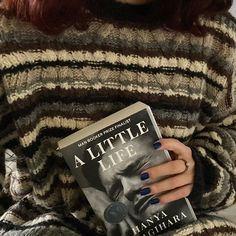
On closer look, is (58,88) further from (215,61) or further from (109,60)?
(215,61)

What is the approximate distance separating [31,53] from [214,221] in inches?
15.4

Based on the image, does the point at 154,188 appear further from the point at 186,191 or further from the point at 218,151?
the point at 218,151

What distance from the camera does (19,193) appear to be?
88cm

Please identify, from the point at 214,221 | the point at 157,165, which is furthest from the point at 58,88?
the point at 214,221

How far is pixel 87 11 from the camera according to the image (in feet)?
2.49

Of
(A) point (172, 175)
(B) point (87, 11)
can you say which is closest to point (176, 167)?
(A) point (172, 175)

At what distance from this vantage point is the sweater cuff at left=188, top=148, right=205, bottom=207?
815 mm

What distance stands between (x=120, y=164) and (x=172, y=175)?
99mm

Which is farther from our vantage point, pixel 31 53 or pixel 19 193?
pixel 19 193

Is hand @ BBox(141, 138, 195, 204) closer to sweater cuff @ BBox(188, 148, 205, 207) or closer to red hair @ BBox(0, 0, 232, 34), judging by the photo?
sweater cuff @ BBox(188, 148, 205, 207)

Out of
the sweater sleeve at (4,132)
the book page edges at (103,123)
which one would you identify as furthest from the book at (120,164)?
the sweater sleeve at (4,132)

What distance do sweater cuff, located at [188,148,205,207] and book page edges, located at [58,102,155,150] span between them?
11 cm

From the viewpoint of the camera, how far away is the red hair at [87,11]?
71cm

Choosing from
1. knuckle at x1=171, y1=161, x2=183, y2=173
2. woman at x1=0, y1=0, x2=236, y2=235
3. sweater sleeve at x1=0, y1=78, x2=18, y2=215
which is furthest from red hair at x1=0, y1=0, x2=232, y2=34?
knuckle at x1=171, y1=161, x2=183, y2=173
